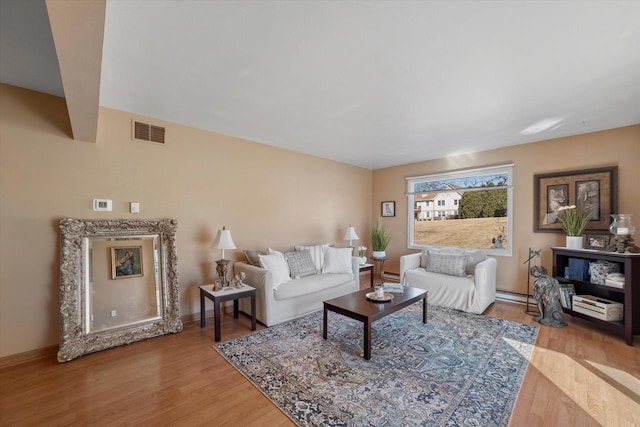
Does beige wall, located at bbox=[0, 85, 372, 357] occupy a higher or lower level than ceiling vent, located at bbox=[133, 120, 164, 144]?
lower

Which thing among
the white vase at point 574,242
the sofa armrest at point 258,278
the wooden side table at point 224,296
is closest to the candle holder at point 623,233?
the white vase at point 574,242

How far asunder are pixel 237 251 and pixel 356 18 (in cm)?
317

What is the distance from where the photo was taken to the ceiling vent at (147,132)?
3.02 metres

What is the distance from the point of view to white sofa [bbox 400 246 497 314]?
3.58 metres

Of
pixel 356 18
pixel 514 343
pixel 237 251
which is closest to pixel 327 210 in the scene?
pixel 237 251

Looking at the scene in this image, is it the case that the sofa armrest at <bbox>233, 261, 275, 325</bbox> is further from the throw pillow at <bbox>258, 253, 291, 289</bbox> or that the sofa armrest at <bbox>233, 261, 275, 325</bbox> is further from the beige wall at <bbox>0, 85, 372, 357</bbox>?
the beige wall at <bbox>0, 85, 372, 357</bbox>

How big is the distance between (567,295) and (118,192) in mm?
5543

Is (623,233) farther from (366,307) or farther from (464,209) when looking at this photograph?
(366,307)

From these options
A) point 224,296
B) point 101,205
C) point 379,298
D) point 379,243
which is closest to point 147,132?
point 101,205

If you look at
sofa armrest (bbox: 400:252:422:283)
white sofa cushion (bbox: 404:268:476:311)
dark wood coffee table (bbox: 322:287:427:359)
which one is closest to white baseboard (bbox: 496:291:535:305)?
white sofa cushion (bbox: 404:268:476:311)

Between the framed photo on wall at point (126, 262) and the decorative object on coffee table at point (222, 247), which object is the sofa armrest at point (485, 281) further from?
the framed photo on wall at point (126, 262)

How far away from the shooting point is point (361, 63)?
6.78 ft

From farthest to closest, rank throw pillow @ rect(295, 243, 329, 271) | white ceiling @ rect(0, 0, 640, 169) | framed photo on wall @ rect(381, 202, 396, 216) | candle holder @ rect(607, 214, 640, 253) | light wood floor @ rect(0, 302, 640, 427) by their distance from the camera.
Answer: framed photo on wall @ rect(381, 202, 396, 216) < throw pillow @ rect(295, 243, 329, 271) < candle holder @ rect(607, 214, 640, 253) < light wood floor @ rect(0, 302, 640, 427) < white ceiling @ rect(0, 0, 640, 169)

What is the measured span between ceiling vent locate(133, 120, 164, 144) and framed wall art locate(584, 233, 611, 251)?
216 inches
